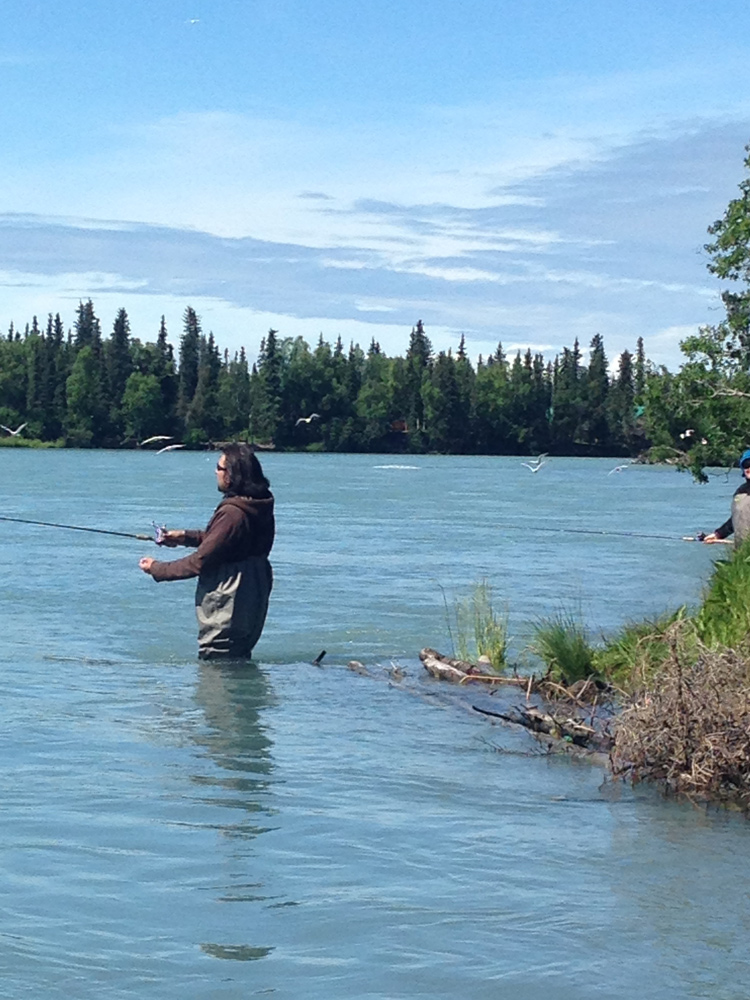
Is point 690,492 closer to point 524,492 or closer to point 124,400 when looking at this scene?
point 524,492

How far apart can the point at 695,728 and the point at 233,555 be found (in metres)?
4.57

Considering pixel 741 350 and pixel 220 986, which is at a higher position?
pixel 741 350

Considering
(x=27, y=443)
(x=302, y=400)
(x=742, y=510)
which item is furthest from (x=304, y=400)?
(x=742, y=510)

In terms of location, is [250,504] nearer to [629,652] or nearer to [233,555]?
[233,555]

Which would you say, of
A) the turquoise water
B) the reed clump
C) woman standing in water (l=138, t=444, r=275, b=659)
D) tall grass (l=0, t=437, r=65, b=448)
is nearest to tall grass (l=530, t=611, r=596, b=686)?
the turquoise water

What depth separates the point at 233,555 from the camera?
12.3 metres

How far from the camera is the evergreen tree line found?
500 feet

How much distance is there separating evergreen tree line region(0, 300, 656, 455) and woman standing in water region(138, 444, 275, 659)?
138 metres

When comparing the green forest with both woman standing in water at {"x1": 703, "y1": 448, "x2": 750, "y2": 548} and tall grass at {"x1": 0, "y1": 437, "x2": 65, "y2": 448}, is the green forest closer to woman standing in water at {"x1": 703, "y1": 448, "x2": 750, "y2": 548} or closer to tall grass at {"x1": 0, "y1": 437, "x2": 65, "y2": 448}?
tall grass at {"x1": 0, "y1": 437, "x2": 65, "y2": 448}

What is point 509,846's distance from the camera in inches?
312

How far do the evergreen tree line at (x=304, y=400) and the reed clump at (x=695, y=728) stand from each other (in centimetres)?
14254

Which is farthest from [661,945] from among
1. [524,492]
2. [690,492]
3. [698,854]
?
[690,492]

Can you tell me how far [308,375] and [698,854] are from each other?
524ft

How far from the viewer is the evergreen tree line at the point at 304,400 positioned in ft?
500
